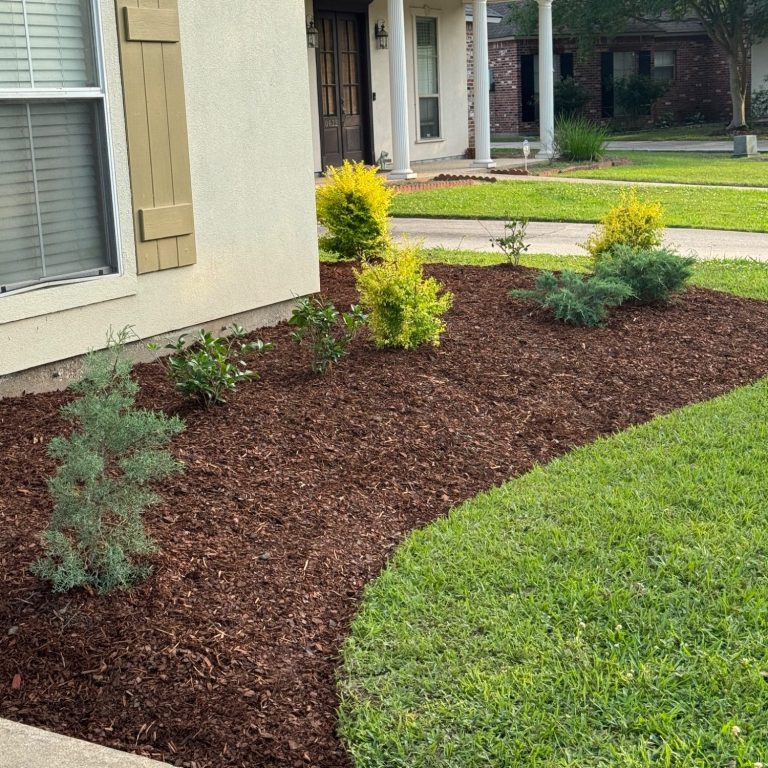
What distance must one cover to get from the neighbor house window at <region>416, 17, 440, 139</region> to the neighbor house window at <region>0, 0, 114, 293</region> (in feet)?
53.8

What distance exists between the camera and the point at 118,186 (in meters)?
5.89

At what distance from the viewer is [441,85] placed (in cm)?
2186

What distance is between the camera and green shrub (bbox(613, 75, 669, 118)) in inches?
1443

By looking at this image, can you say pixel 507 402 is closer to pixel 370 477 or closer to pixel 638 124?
pixel 370 477

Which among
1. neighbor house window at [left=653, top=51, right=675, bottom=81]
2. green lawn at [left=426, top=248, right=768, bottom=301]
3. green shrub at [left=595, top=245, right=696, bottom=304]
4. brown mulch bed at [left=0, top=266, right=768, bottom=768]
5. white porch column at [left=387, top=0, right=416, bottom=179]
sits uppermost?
neighbor house window at [left=653, top=51, right=675, bottom=81]

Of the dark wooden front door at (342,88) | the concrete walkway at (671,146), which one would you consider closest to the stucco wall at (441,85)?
the dark wooden front door at (342,88)

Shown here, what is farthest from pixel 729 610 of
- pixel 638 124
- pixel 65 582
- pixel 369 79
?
pixel 638 124

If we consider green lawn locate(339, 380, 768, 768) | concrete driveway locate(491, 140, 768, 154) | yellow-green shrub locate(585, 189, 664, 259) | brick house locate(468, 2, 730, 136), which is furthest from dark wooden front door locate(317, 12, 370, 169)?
brick house locate(468, 2, 730, 136)

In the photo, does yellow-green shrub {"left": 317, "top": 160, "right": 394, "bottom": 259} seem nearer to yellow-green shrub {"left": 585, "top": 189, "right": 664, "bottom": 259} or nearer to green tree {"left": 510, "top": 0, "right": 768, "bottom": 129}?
yellow-green shrub {"left": 585, "top": 189, "right": 664, "bottom": 259}

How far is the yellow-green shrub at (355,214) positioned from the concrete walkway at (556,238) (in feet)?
4.83

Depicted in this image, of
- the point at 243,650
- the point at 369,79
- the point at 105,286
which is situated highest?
the point at 369,79

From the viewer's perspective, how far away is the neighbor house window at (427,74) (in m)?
21.3

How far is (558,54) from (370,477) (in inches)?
1386

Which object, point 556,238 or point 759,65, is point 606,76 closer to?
point 759,65
